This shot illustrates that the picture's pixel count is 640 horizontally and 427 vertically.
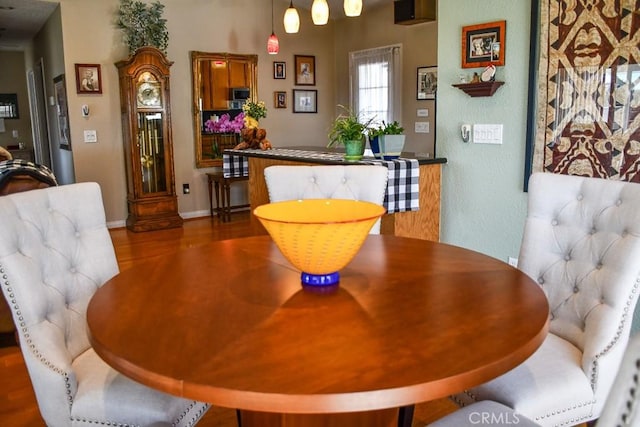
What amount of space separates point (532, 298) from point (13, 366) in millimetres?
2595

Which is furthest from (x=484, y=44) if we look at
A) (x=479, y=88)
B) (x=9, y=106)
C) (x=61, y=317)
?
(x=9, y=106)

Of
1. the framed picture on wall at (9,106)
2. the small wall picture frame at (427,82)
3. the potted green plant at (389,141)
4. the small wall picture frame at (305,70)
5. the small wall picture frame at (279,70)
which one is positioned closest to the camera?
the potted green plant at (389,141)

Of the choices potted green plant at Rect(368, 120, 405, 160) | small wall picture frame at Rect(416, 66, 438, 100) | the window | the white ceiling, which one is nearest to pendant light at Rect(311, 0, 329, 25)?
potted green plant at Rect(368, 120, 405, 160)

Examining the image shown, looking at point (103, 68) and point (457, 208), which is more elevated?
point (103, 68)

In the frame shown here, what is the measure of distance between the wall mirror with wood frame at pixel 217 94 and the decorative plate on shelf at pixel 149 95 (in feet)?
2.05

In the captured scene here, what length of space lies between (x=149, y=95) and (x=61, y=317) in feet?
15.5

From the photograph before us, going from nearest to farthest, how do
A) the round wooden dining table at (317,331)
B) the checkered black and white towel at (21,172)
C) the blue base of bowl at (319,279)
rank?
the round wooden dining table at (317,331), the blue base of bowl at (319,279), the checkered black and white towel at (21,172)

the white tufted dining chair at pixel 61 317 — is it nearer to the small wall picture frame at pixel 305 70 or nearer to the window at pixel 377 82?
the window at pixel 377 82

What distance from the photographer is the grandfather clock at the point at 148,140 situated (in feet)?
18.9

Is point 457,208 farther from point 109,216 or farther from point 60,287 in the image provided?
point 109,216

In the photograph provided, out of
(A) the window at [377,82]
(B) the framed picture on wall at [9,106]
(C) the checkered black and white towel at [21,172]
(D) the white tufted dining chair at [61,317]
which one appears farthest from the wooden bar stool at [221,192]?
(B) the framed picture on wall at [9,106]

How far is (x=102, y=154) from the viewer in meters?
6.04

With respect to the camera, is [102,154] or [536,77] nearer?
[536,77]

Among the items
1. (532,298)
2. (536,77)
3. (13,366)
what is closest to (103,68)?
(13,366)
